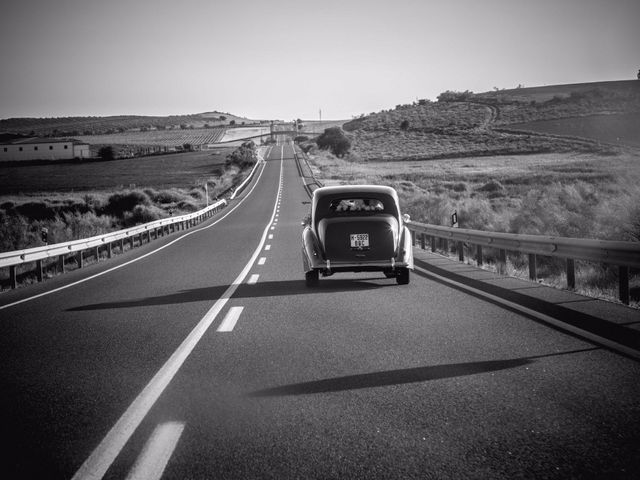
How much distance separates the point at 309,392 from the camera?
4367 millimetres

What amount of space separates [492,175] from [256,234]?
28.0 metres

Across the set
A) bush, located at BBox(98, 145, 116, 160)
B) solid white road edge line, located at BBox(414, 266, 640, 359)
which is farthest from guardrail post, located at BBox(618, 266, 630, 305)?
bush, located at BBox(98, 145, 116, 160)

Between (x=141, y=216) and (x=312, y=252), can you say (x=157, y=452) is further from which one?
(x=141, y=216)

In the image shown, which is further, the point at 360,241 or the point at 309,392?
the point at 360,241

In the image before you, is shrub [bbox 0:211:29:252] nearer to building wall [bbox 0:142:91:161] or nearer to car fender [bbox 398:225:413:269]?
car fender [bbox 398:225:413:269]

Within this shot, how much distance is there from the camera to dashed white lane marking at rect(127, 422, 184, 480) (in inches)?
120

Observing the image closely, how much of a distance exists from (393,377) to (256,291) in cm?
513

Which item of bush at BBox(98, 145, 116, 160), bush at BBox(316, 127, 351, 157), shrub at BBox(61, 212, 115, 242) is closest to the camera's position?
shrub at BBox(61, 212, 115, 242)

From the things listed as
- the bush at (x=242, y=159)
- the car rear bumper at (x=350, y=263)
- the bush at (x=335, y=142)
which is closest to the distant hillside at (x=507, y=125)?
the bush at (x=335, y=142)

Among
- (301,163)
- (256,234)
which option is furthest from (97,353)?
(301,163)

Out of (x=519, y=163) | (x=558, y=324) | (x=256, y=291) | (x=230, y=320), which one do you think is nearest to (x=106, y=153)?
(x=519, y=163)

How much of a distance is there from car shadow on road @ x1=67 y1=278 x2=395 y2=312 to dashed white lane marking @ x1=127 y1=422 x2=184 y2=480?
510 cm

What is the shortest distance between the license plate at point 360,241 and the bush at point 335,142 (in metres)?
90.7

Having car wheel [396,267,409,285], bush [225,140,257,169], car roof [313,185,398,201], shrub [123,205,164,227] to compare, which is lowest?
shrub [123,205,164,227]
